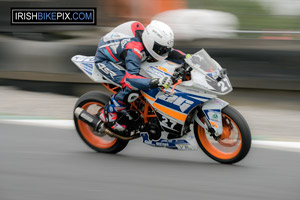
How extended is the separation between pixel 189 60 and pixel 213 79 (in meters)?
0.33

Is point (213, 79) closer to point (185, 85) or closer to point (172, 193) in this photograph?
point (185, 85)

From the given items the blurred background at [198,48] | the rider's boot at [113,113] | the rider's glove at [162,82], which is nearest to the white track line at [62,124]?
the blurred background at [198,48]

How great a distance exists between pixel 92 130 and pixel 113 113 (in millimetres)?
524

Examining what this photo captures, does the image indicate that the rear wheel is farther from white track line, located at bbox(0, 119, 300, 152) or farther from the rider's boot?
white track line, located at bbox(0, 119, 300, 152)

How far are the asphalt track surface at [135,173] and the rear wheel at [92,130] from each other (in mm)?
97

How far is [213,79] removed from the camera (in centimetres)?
556

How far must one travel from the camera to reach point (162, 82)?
18.2 feet

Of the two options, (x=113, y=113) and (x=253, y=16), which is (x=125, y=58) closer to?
(x=113, y=113)

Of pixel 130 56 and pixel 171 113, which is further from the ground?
pixel 130 56

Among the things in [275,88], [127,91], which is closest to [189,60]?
[127,91]

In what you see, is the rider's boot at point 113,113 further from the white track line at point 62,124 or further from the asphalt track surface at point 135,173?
the white track line at point 62,124

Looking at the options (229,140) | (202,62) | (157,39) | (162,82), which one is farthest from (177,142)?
(157,39)

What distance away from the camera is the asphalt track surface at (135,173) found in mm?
4887

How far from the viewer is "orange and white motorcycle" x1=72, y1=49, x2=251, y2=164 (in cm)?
555
